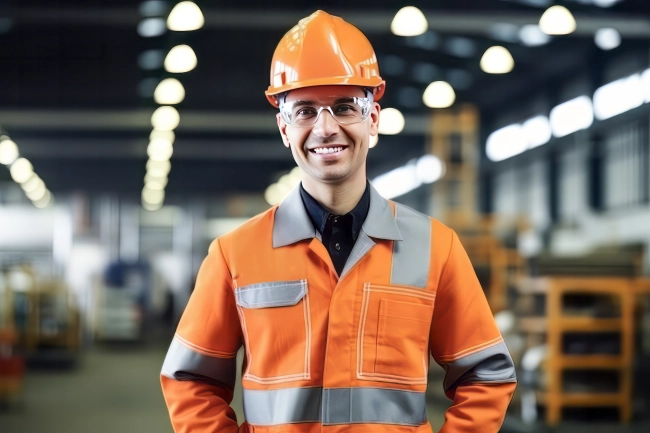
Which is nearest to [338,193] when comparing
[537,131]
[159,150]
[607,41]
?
[607,41]

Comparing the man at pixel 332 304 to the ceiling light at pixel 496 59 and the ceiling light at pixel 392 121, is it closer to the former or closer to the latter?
the ceiling light at pixel 496 59

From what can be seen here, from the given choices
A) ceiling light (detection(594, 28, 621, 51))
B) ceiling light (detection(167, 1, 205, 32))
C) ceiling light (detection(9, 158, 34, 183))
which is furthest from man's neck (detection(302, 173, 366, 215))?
ceiling light (detection(9, 158, 34, 183))

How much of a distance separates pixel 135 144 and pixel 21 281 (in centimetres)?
568

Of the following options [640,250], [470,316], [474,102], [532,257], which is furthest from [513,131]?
[470,316]

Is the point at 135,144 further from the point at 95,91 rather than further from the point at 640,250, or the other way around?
the point at 640,250

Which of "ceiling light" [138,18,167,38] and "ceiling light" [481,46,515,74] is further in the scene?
"ceiling light" [138,18,167,38]

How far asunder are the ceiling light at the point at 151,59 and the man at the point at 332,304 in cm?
1093

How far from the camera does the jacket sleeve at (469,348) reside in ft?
5.82

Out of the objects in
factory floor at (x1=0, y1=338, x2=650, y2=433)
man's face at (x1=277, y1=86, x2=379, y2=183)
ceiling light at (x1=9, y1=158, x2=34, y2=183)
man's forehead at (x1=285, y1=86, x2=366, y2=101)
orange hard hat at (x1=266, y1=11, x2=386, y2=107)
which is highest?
ceiling light at (x1=9, y1=158, x2=34, y2=183)

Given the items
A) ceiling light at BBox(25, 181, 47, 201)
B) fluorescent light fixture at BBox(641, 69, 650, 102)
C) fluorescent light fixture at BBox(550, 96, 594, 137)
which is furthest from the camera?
ceiling light at BBox(25, 181, 47, 201)

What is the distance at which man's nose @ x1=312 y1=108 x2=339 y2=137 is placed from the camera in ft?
5.57

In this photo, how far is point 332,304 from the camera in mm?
1715

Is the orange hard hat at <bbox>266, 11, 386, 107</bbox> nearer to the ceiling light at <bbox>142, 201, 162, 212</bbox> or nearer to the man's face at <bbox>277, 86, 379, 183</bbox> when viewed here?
the man's face at <bbox>277, 86, 379, 183</bbox>

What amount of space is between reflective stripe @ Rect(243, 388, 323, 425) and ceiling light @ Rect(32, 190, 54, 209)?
14314 mm
